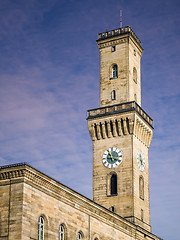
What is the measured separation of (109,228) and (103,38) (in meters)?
28.6

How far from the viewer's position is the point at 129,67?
68750mm

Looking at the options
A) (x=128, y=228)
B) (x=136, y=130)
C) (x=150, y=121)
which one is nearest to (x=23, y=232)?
(x=128, y=228)

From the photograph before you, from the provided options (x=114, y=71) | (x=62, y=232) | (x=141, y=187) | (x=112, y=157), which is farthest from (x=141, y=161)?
(x=62, y=232)

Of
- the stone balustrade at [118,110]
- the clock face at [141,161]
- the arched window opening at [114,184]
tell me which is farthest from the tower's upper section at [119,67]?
the arched window opening at [114,184]

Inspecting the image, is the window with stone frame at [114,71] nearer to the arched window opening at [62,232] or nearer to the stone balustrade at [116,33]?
the stone balustrade at [116,33]

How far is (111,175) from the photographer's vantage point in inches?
2544

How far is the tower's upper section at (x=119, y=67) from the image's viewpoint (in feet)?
222

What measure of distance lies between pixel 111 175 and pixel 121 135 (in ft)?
16.6

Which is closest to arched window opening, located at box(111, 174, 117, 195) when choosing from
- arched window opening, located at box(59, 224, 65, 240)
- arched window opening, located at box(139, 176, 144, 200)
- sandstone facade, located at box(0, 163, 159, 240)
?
arched window opening, located at box(139, 176, 144, 200)

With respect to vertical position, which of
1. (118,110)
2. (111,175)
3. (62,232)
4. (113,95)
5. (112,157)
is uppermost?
(113,95)

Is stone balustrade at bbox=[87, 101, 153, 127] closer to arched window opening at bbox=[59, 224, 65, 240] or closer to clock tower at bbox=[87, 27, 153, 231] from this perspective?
clock tower at bbox=[87, 27, 153, 231]

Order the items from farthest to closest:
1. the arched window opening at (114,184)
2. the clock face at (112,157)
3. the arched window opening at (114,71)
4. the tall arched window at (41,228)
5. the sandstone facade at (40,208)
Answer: the arched window opening at (114,71) < the clock face at (112,157) < the arched window opening at (114,184) < the tall arched window at (41,228) < the sandstone facade at (40,208)

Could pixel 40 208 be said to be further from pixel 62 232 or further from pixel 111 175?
pixel 111 175

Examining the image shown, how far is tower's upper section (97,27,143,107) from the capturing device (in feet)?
222
